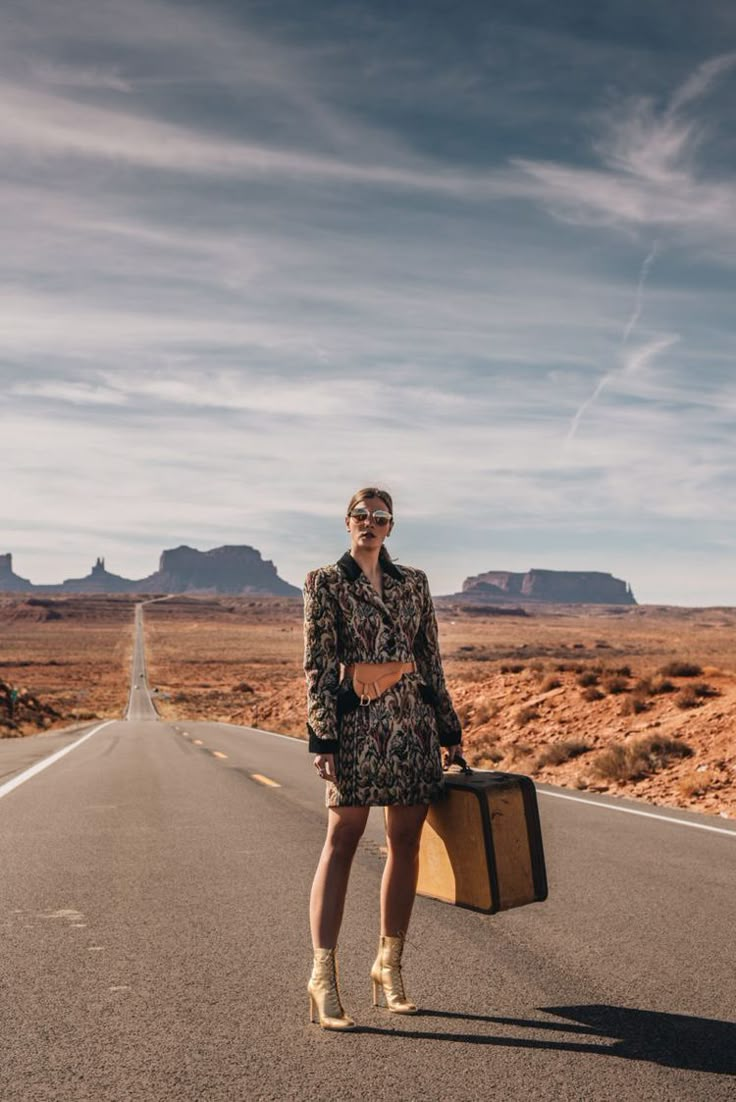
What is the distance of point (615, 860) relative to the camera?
26.8 ft

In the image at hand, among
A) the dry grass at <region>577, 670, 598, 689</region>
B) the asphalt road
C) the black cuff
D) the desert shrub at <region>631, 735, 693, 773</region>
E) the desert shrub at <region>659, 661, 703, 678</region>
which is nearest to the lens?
the asphalt road

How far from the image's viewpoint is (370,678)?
424 centimetres

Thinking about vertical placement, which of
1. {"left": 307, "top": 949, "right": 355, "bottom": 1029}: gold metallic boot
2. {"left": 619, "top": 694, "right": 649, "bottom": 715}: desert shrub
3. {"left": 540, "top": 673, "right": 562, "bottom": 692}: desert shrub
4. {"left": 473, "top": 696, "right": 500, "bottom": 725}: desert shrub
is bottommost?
{"left": 473, "top": 696, "right": 500, "bottom": 725}: desert shrub

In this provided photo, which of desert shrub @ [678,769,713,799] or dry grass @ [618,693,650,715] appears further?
dry grass @ [618,693,650,715]

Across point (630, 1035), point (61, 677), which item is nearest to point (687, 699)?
point (630, 1035)

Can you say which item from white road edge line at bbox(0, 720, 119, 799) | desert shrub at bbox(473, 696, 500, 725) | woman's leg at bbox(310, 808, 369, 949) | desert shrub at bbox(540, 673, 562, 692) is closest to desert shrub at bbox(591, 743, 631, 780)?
desert shrub at bbox(540, 673, 562, 692)

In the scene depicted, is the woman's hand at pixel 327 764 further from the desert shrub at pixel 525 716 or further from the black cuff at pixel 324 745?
the desert shrub at pixel 525 716

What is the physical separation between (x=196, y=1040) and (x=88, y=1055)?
420 millimetres

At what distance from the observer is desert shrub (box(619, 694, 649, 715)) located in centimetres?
1939

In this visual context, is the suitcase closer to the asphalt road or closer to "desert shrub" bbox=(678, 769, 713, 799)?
the asphalt road

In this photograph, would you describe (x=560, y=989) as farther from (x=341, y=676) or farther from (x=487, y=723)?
(x=487, y=723)

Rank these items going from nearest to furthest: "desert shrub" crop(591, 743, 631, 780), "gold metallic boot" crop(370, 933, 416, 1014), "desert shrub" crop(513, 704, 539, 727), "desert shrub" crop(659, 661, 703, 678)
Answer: "gold metallic boot" crop(370, 933, 416, 1014) → "desert shrub" crop(591, 743, 631, 780) → "desert shrub" crop(659, 661, 703, 678) → "desert shrub" crop(513, 704, 539, 727)

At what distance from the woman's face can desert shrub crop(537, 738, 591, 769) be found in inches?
540

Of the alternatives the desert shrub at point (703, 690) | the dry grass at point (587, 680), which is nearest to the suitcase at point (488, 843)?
the desert shrub at point (703, 690)
